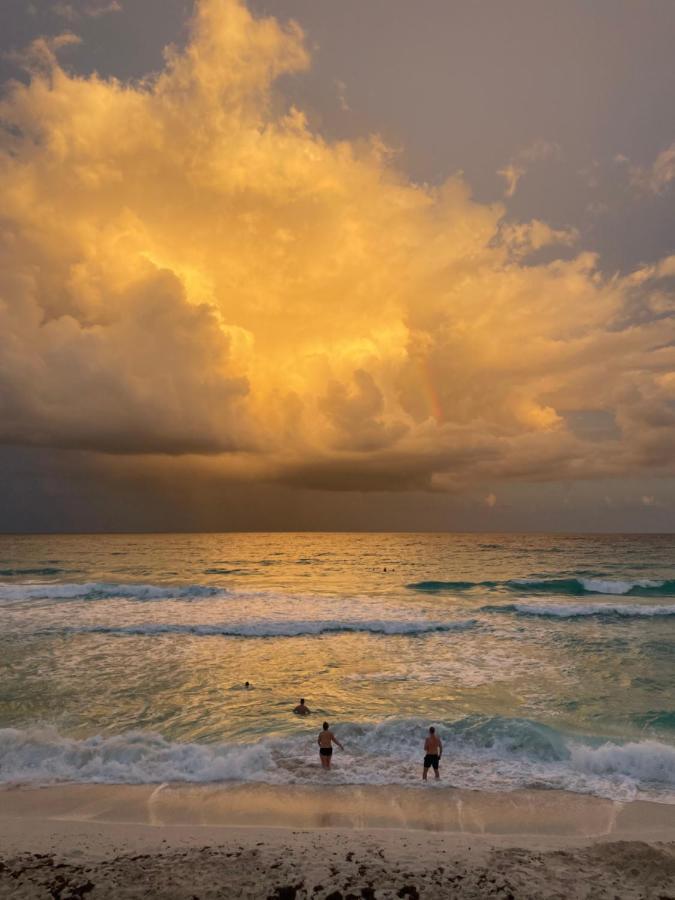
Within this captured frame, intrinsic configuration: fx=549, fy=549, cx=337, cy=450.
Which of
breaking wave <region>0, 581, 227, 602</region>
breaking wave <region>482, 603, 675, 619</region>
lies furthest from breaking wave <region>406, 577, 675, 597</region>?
breaking wave <region>0, 581, 227, 602</region>

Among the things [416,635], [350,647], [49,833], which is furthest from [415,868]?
[416,635]

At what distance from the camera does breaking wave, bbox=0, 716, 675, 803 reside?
1457 centimetres

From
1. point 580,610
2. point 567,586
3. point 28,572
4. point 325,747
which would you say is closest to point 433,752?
point 325,747

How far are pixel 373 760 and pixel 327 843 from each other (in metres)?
5.41

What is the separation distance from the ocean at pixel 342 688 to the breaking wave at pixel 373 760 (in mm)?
57

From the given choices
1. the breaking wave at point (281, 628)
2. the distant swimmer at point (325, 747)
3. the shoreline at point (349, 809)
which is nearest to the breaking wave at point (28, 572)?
the breaking wave at point (281, 628)

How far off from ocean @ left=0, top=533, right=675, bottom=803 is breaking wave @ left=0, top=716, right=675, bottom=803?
57 millimetres

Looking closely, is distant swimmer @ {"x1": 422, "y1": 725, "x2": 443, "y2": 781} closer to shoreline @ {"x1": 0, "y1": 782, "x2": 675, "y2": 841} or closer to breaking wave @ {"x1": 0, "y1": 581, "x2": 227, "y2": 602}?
shoreline @ {"x1": 0, "y1": 782, "x2": 675, "y2": 841}

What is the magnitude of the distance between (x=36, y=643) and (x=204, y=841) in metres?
24.2

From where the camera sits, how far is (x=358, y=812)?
12648 mm

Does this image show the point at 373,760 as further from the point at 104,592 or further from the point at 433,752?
the point at 104,592

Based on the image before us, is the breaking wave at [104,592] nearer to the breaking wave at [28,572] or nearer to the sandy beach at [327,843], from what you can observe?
the breaking wave at [28,572]

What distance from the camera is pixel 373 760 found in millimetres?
15891

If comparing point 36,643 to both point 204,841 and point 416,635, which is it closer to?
point 416,635
